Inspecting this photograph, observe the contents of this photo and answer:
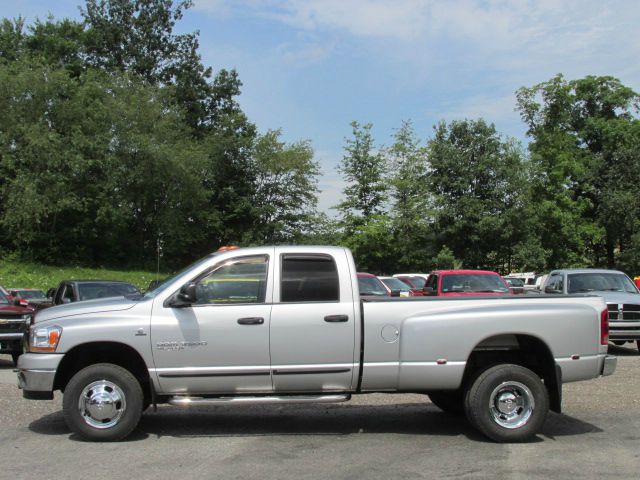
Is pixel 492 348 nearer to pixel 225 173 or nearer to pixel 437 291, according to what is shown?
pixel 437 291

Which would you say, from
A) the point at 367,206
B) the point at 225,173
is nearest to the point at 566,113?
the point at 367,206

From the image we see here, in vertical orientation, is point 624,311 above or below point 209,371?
above

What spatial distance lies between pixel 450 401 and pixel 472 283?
7563 mm

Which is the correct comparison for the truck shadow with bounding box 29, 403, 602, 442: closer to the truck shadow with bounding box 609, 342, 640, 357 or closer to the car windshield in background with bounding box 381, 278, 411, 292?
the truck shadow with bounding box 609, 342, 640, 357

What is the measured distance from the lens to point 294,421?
8211 mm

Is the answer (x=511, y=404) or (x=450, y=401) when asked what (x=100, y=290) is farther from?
(x=511, y=404)

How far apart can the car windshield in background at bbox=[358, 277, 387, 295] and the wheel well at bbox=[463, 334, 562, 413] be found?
1162 centimetres

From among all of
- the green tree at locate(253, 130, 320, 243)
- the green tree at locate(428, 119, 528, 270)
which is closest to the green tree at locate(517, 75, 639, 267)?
the green tree at locate(428, 119, 528, 270)

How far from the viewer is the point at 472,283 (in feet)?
51.5

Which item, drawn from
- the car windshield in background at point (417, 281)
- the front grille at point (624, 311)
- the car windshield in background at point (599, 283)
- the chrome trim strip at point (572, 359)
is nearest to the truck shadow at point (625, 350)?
the front grille at point (624, 311)

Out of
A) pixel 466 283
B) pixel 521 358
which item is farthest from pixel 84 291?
pixel 521 358

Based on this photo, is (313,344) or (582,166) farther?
(582,166)

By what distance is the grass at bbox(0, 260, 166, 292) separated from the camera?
124 feet

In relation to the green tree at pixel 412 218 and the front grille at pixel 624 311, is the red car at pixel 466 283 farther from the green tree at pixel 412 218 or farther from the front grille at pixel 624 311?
the green tree at pixel 412 218
